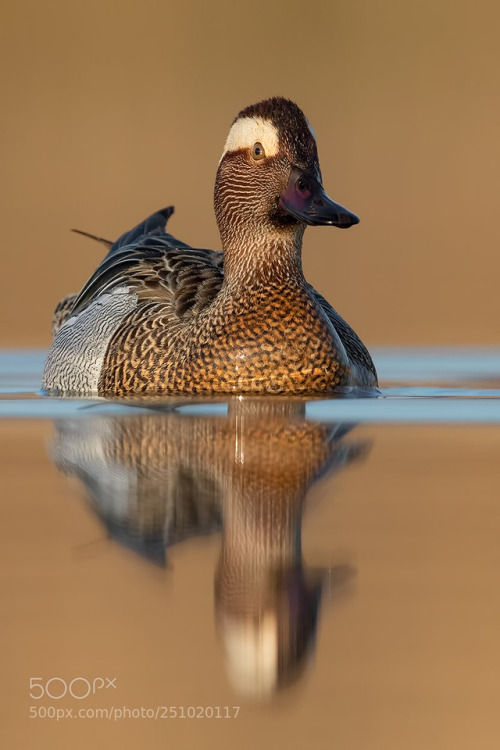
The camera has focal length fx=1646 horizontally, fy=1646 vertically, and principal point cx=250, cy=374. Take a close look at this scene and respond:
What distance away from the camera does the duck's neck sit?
8.59m

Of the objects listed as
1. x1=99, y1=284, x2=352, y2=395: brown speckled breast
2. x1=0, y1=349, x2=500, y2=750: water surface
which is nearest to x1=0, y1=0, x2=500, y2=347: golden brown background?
x1=99, y1=284, x2=352, y2=395: brown speckled breast

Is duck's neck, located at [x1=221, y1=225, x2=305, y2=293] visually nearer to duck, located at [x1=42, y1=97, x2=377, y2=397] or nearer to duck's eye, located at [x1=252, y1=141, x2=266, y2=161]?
duck, located at [x1=42, y1=97, x2=377, y2=397]

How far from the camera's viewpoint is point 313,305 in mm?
8438

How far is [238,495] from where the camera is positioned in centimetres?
520

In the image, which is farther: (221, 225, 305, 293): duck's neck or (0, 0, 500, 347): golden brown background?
(0, 0, 500, 347): golden brown background

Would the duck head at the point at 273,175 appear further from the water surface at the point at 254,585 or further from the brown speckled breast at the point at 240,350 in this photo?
the water surface at the point at 254,585

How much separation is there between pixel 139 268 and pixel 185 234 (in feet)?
33.4

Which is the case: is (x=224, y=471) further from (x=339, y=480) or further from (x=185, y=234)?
(x=185, y=234)

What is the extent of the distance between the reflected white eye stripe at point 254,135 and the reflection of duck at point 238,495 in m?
1.41

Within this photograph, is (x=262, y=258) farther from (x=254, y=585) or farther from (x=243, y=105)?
(x=243, y=105)

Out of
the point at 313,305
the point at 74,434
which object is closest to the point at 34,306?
the point at 313,305

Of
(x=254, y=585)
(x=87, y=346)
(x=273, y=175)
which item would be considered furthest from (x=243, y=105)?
(x=254, y=585)

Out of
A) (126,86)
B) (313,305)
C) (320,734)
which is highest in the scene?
(126,86)

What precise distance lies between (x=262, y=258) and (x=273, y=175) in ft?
1.51
